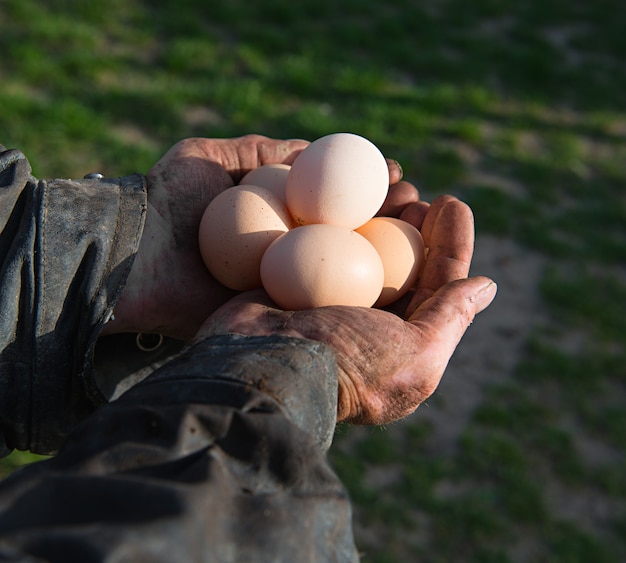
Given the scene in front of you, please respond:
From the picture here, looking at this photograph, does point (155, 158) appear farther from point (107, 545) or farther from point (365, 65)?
point (107, 545)

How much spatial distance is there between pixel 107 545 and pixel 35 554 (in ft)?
0.29

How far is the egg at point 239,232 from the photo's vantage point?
1.97 metres

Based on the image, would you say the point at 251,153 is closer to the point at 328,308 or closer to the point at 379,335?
the point at 328,308

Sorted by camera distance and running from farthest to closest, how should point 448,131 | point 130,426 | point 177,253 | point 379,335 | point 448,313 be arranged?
1. point 448,131
2. point 177,253
3. point 448,313
4. point 379,335
5. point 130,426

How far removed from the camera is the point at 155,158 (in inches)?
172

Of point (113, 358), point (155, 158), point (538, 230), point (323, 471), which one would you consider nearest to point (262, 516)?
point (323, 471)

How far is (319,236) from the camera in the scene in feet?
6.18

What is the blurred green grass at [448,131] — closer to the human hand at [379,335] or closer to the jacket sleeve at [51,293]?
the jacket sleeve at [51,293]

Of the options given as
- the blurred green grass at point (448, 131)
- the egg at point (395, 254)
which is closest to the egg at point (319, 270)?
the egg at point (395, 254)

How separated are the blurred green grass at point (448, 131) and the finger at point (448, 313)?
1556 millimetres

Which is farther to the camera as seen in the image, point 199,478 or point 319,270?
point 319,270

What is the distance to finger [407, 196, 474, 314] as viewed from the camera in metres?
1.98

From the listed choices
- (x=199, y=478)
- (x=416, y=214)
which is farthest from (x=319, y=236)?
(x=199, y=478)

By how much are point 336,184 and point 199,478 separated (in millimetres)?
1075
